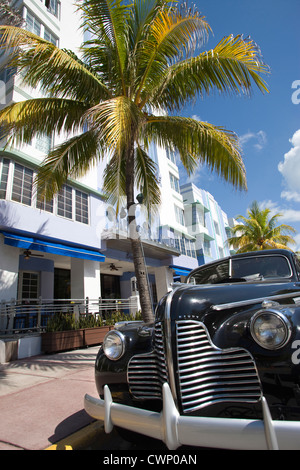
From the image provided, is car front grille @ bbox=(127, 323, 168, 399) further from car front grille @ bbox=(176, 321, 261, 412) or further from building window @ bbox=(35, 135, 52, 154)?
building window @ bbox=(35, 135, 52, 154)

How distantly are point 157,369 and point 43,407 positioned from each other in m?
2.39

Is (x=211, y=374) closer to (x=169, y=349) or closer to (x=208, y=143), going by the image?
(x=169, y=349)

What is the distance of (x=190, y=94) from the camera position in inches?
275

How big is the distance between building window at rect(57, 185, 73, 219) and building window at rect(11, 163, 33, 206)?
4.43ft

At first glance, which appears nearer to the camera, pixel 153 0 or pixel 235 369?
pixel 235 369

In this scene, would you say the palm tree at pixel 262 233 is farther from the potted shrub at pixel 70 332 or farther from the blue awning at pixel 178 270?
the potted shrub at pixel 70 332

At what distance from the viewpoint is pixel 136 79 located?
6.84 metres

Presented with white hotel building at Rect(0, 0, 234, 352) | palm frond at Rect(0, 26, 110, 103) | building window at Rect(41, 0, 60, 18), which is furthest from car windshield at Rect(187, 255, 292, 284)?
building window at Rect(41, 0, 60, 18)

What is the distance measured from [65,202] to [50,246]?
264 centimetres

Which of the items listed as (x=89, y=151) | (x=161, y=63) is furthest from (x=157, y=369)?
(x=161, y=63)

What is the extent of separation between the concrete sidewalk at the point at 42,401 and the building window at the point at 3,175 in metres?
5.45

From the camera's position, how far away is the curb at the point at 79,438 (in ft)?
8.32

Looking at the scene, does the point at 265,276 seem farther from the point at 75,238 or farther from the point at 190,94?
the point at 75,238

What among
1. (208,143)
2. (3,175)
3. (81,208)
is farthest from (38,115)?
(81,208)
